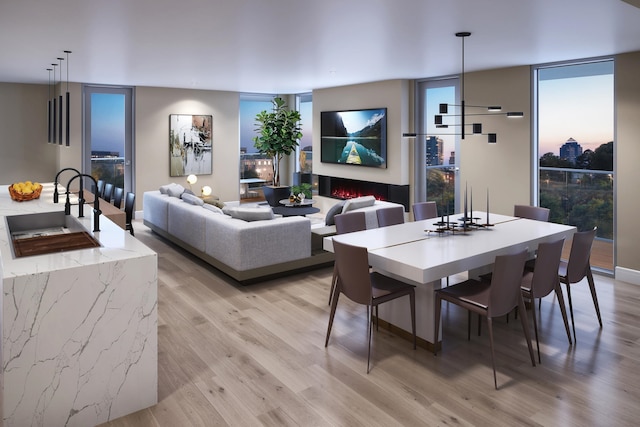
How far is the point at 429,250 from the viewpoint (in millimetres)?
3506

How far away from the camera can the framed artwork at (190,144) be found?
364 inches

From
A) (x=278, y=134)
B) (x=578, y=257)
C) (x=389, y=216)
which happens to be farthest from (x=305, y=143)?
(x=578, y=257)

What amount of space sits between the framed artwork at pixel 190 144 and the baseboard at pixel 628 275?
7.37 metres

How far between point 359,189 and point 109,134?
186 inches

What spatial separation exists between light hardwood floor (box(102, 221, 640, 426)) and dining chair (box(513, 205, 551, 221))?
35.0 inches

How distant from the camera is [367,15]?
11.9ft

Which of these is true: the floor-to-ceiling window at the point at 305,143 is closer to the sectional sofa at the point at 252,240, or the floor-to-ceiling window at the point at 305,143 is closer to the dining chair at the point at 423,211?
the sectional sofa at the point at 252,240

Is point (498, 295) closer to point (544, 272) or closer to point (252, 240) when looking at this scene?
point (544, 272)

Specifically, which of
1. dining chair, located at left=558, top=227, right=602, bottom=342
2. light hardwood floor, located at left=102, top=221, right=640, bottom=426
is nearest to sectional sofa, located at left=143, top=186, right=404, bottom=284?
light hardwood floor, located at left=102, top=221, right=640, bottom=426

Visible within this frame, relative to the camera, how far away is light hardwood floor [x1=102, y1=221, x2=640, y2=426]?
8.73 feet

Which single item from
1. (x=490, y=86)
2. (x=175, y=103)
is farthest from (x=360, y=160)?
(x=175, y=103)

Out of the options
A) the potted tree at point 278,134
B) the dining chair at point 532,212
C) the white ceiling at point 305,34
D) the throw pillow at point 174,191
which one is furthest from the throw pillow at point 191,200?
the dining chair at point 532,212

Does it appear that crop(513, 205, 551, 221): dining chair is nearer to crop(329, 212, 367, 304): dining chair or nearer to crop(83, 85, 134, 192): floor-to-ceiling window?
crop(329, 212, 367, 304): dining chair

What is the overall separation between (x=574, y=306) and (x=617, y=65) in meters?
2.77
